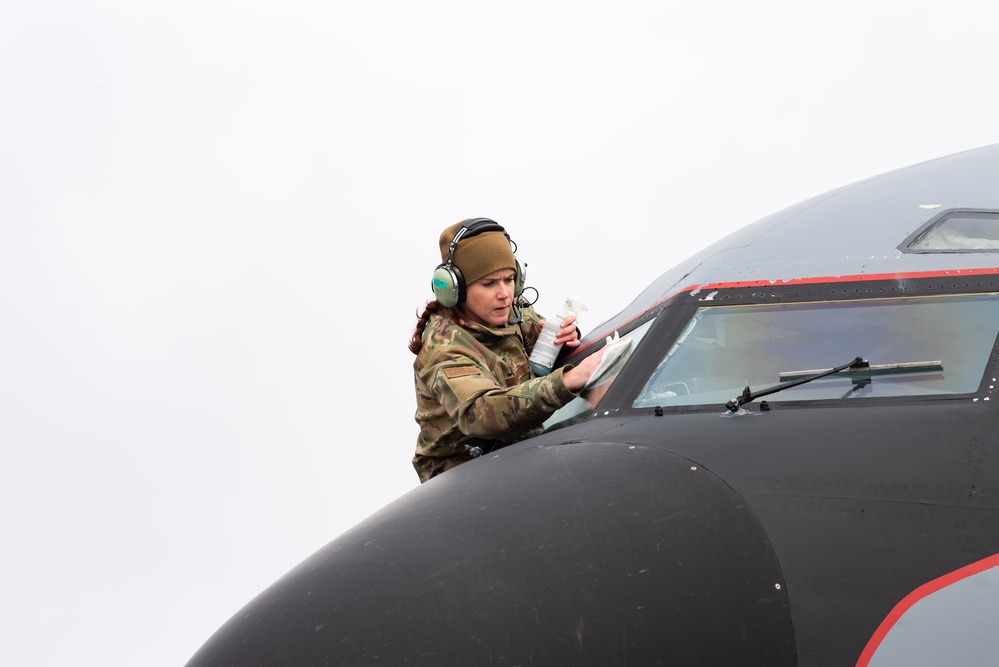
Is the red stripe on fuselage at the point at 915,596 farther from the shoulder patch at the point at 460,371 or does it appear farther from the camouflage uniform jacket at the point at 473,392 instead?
the shoulder patch at the point at 460,371

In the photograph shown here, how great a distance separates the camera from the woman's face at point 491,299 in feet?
24.2

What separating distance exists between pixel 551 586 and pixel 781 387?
1.64 metres

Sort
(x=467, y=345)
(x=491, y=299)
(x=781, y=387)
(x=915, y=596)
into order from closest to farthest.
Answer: (x=915, y=596)
(x=781, y=387)
(x=467, y=345)
(x=491, y=299)

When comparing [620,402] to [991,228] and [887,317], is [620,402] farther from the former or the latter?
[991,228]

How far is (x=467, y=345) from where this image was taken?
285 inches

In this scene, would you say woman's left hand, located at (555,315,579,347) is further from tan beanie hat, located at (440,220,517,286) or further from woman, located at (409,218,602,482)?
tan beanie hat, located at (440,220,517,286)

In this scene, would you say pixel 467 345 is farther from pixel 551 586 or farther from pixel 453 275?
pixel 551 586

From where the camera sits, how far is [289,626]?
474cm

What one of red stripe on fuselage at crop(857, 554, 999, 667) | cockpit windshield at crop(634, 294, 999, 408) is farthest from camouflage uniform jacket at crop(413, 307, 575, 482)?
red stripe on fuselage at crop(857, 554, 999, 667)

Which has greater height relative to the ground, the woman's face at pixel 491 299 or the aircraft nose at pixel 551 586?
the woman's face at pixel 491 299

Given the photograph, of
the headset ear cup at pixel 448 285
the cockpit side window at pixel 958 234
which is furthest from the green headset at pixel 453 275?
the cockpit side window at pixel 958 234

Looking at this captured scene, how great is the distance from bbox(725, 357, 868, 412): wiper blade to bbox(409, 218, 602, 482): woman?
1170 mm

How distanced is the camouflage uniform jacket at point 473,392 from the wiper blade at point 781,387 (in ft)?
3.26

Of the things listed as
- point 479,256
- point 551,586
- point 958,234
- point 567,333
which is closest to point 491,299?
point 479,256
